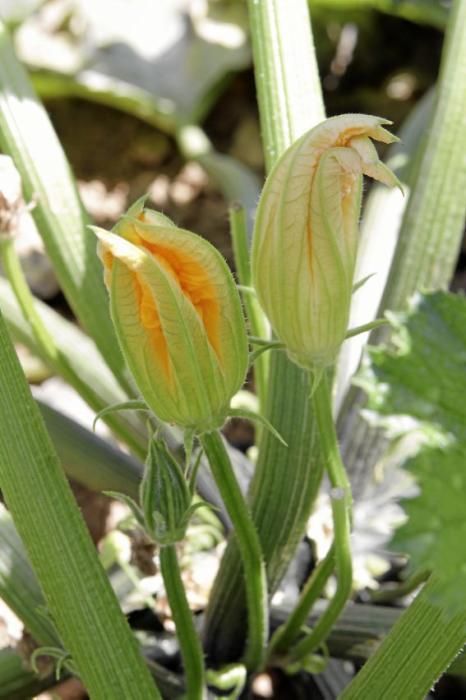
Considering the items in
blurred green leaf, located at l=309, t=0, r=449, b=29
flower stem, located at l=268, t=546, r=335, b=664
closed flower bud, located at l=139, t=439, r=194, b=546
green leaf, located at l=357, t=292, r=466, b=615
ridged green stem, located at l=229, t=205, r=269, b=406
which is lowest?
flower stem, located at l=268, t=546, r=335, b=664

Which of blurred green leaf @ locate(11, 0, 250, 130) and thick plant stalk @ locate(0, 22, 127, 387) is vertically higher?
blurred green leaf @ locate(11, 0, 250, 130)

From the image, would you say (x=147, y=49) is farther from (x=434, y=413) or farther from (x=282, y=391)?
(x=434, y=413)

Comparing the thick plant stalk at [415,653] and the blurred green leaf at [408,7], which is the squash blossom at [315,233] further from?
the blurred green leaf at [408,7]

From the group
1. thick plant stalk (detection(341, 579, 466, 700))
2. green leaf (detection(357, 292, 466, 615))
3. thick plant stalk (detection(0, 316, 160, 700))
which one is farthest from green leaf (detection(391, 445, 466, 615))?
thick plant stalk (detection(0, 316, 160, 700))

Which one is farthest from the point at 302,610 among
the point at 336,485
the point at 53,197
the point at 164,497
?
the point at 53,197

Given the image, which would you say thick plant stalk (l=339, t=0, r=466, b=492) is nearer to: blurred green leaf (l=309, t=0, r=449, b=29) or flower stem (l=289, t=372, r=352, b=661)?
flower stem (l=289, t=372, r=352, b=661)

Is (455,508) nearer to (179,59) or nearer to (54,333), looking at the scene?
(54,333)

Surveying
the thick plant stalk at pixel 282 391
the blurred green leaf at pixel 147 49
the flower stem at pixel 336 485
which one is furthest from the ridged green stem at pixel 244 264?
the blurred green leaf at pixel 147 49
